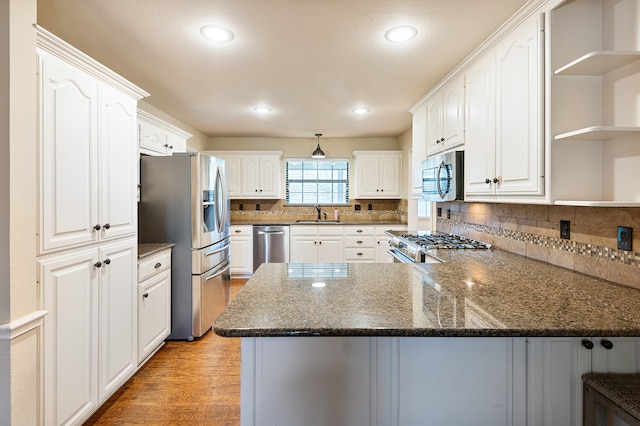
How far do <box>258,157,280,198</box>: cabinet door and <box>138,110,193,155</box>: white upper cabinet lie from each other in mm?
1754

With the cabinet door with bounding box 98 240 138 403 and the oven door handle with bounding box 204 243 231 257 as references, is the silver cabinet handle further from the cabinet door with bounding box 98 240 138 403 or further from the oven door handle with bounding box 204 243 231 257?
the cabinet door with bounding box 98 240 138 403

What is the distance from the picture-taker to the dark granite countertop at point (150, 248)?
2.46 meters

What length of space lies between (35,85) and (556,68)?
2.39 meters

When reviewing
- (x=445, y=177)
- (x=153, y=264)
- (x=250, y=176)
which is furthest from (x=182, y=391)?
(x=250, y=176)

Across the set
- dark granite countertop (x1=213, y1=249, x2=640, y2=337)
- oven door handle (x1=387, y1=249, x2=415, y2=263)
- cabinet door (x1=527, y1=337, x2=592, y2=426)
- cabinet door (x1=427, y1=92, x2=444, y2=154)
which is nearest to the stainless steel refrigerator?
dark granite countertop (x1=213, y1=249, x2=640, y2=337)

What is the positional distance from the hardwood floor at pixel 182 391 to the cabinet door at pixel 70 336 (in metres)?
0.26

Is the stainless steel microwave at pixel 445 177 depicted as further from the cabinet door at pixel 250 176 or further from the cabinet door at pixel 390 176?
the cabinet door at pixel 250 176

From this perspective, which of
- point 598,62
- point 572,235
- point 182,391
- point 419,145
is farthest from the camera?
point 419,145

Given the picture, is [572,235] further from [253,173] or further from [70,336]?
[253,173]

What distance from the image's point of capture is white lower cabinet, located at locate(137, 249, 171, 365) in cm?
241

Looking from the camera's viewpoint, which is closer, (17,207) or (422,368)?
(422,368)

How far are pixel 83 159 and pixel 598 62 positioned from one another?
2.52 metres

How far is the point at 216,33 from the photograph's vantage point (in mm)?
2055

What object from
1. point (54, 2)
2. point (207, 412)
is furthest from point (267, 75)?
point (207, 412)
